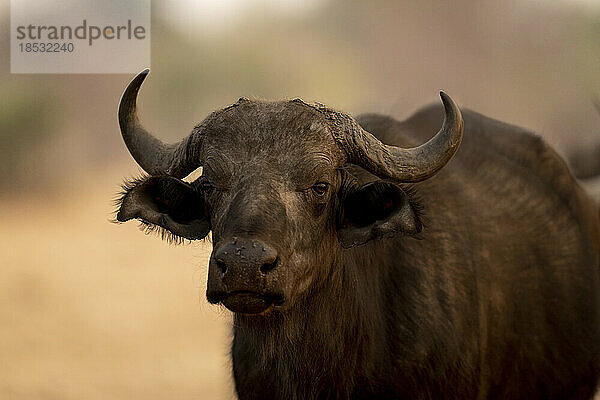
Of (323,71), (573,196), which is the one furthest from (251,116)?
(323,71)

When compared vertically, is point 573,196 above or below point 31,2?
below

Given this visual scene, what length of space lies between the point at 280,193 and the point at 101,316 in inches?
262

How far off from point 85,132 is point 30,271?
7.57 meters

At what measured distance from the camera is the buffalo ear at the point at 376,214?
3.79m

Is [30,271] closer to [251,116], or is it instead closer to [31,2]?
[31,2]

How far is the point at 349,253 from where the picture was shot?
4.12m

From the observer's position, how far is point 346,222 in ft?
12.9

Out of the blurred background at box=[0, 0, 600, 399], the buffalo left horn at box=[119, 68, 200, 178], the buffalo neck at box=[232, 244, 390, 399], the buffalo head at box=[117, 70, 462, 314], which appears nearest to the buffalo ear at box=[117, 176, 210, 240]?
the buffalo head at box=[117, 70, 462, 314]

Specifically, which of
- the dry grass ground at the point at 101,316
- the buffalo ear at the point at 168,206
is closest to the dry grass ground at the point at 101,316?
the dry grass ground at the point at 101,316

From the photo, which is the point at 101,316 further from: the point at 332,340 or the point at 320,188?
the point at 320,188

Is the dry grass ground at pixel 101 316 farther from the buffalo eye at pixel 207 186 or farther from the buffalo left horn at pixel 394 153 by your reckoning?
the buffalo left horn at pixel 394 153

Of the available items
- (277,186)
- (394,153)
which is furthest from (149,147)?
(394,153)

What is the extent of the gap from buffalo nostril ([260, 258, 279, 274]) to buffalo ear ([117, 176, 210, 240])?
0.69 metres

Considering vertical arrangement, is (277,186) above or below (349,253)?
above
